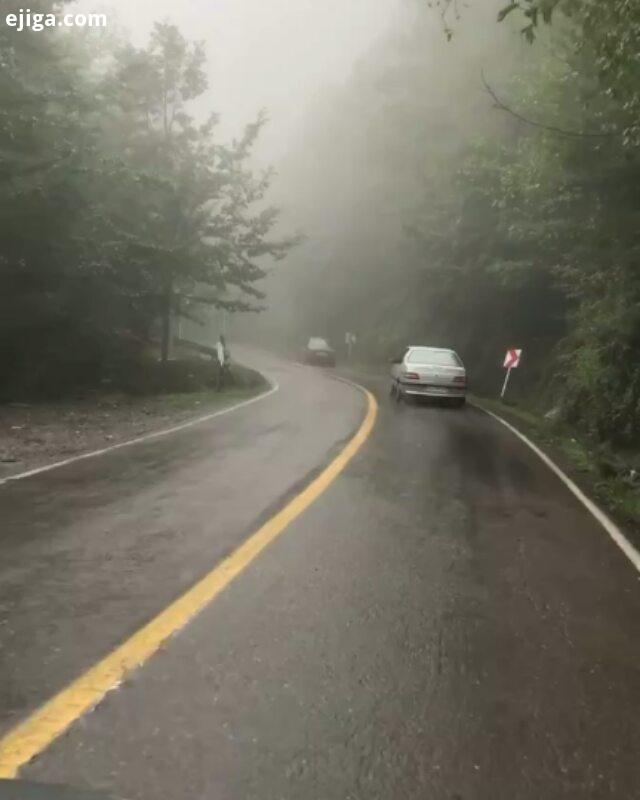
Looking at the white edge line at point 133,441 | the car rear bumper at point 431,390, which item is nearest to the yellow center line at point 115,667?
the white edge line at point 133,441

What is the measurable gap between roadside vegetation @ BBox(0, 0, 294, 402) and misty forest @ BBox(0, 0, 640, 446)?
0.07 meters

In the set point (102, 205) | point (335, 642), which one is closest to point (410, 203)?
point (102, 205)

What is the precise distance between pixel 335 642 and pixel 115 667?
4.06 feet

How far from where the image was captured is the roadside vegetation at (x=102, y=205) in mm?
17312

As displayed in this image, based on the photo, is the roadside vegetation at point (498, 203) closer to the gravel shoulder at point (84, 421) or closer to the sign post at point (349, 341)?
the sign post at point (349, 341)

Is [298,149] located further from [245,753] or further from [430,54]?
[245,753]

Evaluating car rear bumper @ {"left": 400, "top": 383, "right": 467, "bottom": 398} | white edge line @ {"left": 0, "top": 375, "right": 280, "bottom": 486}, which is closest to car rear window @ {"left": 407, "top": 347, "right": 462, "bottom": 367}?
car rear bumper @ {"left": 400, "top": 383, "right": 467, "bottom": 398}

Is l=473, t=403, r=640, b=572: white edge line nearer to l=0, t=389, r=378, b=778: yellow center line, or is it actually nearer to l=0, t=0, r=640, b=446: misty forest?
l=0, t=0, r=640, b=446: misty forest

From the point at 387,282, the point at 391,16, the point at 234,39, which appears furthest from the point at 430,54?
the point at 234,39

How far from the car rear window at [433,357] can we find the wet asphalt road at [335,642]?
13.4 m

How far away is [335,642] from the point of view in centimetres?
466

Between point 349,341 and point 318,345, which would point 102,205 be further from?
point 349,341

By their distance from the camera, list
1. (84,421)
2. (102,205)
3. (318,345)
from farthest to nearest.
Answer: (318,345) → (102,205) → (84,421)

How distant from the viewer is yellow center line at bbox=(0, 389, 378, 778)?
10.8ft
